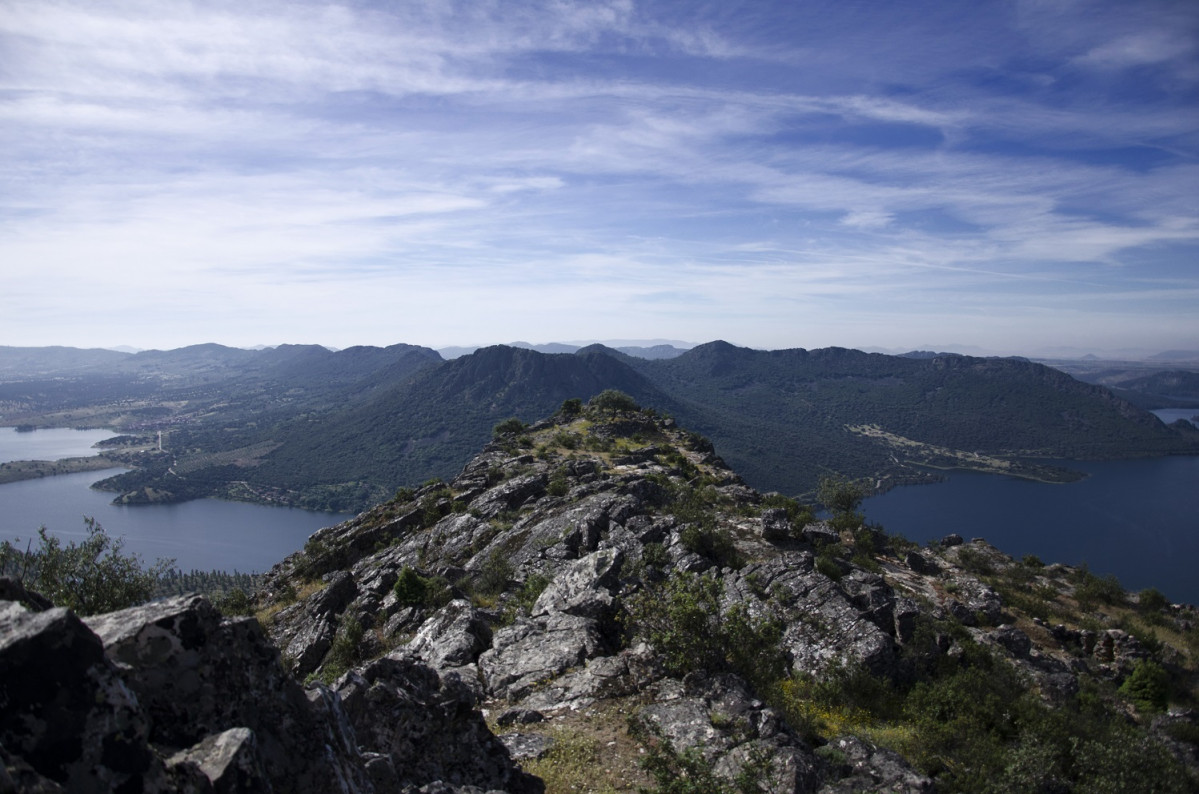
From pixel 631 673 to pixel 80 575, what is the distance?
19960mm

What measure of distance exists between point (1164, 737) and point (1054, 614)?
12.7m

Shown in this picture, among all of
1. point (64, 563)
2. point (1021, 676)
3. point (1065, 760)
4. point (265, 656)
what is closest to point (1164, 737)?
point (1021, 676)

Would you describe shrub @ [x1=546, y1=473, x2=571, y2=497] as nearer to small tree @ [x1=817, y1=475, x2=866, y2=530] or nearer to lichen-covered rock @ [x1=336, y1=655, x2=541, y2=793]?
small tree @ [x1=817, y1=475, x2=866, y2=530]

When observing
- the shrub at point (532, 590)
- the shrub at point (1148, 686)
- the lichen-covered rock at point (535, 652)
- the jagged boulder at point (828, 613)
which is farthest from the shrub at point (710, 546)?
the shrub at point (1148, 686)

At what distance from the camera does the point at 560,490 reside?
45.5 metres

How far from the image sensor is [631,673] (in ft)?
52.3

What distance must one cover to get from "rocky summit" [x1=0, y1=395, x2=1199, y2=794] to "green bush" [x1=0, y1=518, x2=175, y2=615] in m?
7.31

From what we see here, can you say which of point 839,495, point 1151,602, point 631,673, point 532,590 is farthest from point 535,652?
point 1151,602

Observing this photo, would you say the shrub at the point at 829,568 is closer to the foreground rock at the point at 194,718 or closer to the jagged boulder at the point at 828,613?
the jagged boulder at the point at 828,613

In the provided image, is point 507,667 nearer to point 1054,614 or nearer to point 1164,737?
point 1164,737

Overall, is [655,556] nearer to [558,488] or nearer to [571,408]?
[558,488]

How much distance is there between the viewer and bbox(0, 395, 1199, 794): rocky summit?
6332 millimetres

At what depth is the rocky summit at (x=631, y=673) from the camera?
249 inches

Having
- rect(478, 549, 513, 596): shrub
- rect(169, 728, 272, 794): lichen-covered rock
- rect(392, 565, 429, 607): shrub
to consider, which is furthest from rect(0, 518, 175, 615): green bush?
rect(169, 728, 272, 794): lichen-covered rock
